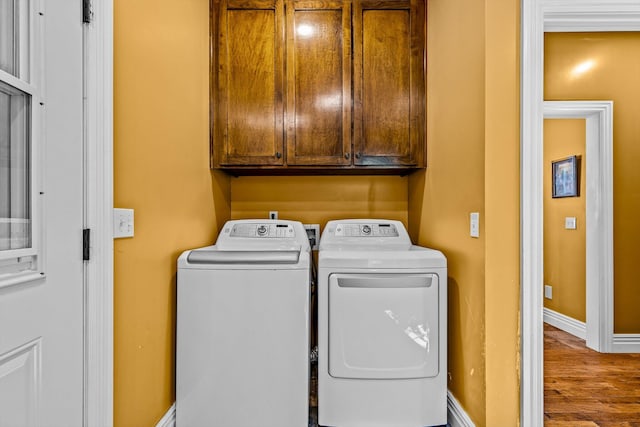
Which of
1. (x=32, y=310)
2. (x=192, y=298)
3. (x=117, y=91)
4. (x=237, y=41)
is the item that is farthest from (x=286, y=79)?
(x=32, y=310)

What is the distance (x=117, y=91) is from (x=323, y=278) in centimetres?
113

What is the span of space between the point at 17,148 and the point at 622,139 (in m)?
4.05

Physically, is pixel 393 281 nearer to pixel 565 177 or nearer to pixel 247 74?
pixel 247 74

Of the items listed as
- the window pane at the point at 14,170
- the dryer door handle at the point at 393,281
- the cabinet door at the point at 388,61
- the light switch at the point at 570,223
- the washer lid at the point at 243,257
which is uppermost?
the cabinet door at the point at 388,61

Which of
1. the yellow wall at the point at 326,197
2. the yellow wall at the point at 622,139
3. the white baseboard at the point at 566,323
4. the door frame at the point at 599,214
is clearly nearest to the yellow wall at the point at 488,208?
the yellow wall at the point at 326,197

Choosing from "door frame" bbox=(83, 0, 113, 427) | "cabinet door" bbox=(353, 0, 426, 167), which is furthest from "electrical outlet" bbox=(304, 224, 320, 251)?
"door frame" bbox=(83, 0, 113, 427)

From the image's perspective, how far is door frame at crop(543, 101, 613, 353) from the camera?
3096mm

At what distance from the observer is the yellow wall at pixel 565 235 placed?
137 inches

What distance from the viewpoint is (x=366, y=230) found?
220cm

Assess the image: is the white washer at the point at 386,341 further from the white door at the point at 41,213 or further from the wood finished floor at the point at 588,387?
the white door at the point at 41,213

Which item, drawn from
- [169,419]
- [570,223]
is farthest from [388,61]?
[570,223]

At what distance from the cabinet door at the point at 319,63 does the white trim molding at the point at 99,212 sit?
3.77ft

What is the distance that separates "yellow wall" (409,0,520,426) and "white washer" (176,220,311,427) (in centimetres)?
75

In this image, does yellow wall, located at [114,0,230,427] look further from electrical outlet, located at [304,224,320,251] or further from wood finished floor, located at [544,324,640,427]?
wood finished floor, located at [544,324,640,427]
